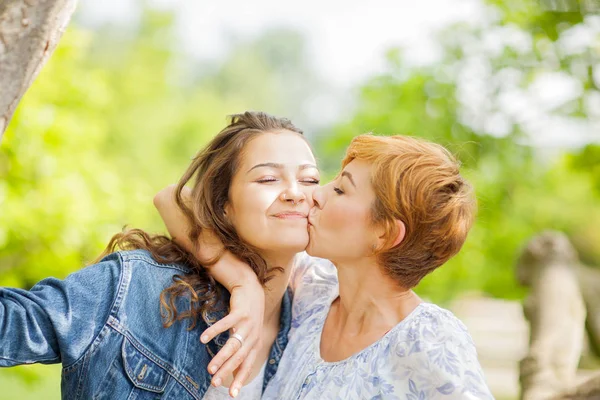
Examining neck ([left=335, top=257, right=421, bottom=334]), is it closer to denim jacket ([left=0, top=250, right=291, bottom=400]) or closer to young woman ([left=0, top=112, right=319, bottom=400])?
young woman ([left=0, top=112, right=319, bottom=400])

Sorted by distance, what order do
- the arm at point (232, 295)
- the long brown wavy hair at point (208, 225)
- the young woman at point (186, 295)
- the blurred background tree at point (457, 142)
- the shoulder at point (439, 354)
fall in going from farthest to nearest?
the blurred background tree at point (457, 142) < the long brown wavy hair at point (208, 225) < the arm at point (232, 295) < the young woman at point (186, 295) < the shoulder at point (439, 354)

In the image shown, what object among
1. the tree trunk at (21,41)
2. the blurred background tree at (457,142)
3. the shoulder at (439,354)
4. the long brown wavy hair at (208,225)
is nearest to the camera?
the tree trunk at (21,41)

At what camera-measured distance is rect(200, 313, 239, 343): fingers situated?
6.56ft

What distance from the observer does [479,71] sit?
8641mm

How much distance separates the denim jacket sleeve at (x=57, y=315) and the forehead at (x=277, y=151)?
579 millimetres

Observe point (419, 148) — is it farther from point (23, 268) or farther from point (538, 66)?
point (538, 66)

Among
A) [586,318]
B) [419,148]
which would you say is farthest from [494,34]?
[419,148]

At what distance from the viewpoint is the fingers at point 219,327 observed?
6.56 feet

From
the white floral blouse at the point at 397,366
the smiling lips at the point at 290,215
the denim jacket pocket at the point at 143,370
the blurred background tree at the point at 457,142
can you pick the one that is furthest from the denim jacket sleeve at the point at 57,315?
the blurred background tree at the point at 457,142

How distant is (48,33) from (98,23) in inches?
1337

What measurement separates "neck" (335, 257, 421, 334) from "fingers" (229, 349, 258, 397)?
0.30 m

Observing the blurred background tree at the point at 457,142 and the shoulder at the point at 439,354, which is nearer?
the shoulder at the point at 439,354

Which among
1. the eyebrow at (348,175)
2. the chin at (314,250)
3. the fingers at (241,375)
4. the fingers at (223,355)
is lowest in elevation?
the fingers at (241,375)

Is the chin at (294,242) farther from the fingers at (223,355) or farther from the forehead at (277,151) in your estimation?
the fingers at (223,355)
